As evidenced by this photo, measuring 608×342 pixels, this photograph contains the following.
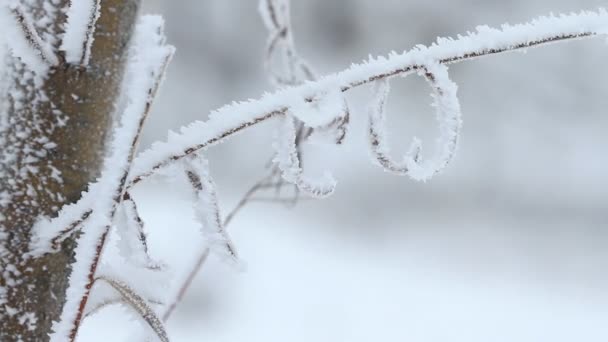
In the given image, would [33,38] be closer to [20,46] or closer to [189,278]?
[20,46]

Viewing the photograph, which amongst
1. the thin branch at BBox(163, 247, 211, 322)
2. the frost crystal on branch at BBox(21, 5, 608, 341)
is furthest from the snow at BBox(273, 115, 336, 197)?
the thin branch at BBox(163, 247, 211, 322)

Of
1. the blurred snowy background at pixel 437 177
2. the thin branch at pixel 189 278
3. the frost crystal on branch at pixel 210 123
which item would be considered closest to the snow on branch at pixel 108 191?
the frost crystal on branch at pixel 210 123

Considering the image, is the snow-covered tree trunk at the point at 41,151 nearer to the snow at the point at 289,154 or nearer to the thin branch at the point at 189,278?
the snow at the point at 289,154

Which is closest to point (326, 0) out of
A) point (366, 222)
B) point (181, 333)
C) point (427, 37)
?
point (427, 37)

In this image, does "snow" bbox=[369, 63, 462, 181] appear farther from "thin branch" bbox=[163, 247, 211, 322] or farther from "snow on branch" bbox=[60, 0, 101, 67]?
"thin branch" bbox=[163, 247, 211, 322]

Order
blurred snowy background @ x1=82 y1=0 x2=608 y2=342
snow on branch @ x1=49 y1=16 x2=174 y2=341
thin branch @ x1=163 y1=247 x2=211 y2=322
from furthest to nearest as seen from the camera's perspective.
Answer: blurred snowy background @ x1=82 y1=0 x2=608 y2=342 < thin branch @ x1=163 y1=247 x2=211 y2=322 < snow on branch @ x1=49 y1=16 x2=174 y2=341

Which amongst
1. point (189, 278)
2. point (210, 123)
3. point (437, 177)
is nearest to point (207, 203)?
point (210, 123)
